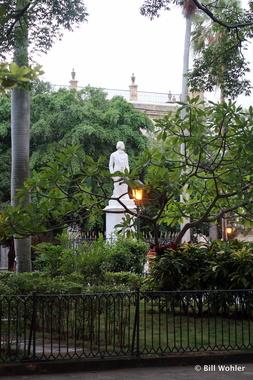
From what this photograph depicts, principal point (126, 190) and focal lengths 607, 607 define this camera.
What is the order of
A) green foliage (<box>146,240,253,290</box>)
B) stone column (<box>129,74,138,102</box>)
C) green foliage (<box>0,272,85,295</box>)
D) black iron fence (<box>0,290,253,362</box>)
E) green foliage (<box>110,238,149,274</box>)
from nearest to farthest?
black iron fence (<box>0,290,253,362</box>) < green foliage (<box>0,272,85,295</box>) < green foliage (<box>146,240,253,290</box>) < green foliage (<box>110,238,149,274</box>) < stone column (<box>129,74,138,102</box>)

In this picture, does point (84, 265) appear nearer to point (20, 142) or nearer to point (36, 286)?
point (36, 286)

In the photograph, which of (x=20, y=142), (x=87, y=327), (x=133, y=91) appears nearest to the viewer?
(x=87, y=327)

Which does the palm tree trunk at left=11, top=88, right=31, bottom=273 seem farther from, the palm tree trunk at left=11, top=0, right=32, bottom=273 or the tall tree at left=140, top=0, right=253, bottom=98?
the tall tree at left=140, top=0, right=253, bottom=98

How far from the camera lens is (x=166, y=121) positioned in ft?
36.2

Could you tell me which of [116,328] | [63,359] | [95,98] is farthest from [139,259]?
[95,98]

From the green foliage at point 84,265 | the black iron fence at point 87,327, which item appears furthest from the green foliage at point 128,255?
the black iron fence at point 87,327

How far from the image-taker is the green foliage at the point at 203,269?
1143 cm

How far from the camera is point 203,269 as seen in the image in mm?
11961

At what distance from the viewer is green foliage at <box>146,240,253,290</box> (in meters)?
11.4

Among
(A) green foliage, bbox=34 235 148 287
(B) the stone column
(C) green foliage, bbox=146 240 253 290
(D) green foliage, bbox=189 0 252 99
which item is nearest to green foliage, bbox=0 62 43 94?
(A) green foliage, bbox=34 235 148 287

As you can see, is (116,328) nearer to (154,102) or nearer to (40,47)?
(40,47)

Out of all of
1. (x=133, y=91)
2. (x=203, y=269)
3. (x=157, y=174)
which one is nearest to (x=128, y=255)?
(x=203, y=269)

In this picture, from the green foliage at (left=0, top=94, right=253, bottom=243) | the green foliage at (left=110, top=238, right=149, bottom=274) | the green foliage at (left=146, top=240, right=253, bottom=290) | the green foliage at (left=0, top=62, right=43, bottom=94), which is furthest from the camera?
the green foliage at (left=110, top=238, right=149, bottom=274)

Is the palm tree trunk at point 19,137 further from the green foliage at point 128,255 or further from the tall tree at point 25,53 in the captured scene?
the green foliage at point 128,255
